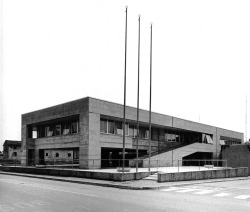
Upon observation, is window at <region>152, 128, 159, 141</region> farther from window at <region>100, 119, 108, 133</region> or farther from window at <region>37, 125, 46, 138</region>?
window at <region>37, 125, 46, 138</region>

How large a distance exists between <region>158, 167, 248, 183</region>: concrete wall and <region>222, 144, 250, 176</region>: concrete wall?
867cm

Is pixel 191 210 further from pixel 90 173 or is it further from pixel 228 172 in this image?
pixel 228 172

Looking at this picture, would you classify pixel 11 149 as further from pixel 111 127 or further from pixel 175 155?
pixel 175 155

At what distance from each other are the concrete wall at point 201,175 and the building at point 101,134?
5.94m

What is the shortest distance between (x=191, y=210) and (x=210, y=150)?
137 feet

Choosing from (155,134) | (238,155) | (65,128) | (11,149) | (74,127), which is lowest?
(11,149)

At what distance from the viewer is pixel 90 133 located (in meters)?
31.6

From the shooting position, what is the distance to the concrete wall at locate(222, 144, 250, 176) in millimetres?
41406

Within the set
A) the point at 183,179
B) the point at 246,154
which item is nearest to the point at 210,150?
the point at 246,154

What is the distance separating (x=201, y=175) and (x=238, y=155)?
1804cm

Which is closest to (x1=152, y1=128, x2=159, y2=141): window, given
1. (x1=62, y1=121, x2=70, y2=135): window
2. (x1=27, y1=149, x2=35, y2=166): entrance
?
(x1=62, y1=121, x2=70, y2=135): window

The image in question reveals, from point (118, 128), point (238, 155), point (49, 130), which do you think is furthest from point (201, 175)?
point (49, 130)

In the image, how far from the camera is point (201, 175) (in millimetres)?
26469

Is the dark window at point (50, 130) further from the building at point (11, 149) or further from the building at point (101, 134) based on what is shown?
the building at point (11, 149)
